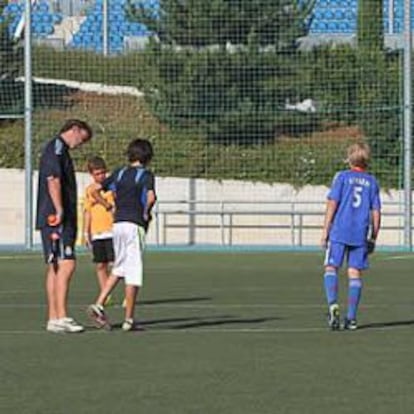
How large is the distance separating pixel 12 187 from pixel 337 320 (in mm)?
21316

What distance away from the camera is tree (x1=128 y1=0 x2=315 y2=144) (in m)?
35.2

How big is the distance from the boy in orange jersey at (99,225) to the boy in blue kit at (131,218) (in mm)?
2809

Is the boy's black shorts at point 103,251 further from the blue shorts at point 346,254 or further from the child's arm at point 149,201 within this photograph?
the blue shorts at point 346,254

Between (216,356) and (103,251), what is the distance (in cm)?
561

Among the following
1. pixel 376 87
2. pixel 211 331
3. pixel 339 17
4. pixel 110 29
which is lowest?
pixel 211 331

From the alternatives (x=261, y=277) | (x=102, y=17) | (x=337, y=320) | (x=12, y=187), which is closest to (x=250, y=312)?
(x=337, y=320)

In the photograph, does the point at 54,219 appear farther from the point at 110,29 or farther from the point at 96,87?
the point at 110,29

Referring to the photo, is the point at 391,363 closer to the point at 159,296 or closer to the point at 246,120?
the point at 159,296

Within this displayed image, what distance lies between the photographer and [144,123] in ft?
120

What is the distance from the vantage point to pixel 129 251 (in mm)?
14000

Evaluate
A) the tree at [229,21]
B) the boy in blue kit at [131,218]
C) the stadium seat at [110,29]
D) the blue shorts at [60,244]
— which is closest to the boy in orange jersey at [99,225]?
the boy in blue kit at [131,218]

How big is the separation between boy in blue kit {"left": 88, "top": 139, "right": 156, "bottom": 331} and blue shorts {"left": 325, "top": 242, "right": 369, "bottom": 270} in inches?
63.4

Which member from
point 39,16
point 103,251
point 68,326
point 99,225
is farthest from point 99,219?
point 39,16

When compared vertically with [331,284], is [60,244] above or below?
above
